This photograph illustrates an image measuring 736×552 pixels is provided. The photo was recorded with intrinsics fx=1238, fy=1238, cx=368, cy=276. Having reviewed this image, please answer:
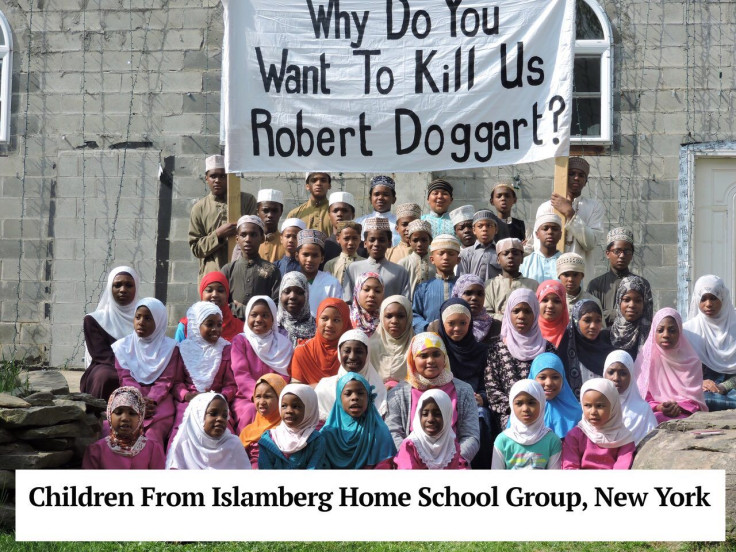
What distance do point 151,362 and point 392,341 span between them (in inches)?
58.5

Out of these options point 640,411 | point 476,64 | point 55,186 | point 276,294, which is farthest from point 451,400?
point 55,186

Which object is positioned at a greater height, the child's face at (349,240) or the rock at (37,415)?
the child's face at (349,240)

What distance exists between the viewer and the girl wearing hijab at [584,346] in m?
7.74

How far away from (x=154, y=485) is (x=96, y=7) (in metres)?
7.09

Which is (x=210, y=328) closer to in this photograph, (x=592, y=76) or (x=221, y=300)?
(x=221, y=300)

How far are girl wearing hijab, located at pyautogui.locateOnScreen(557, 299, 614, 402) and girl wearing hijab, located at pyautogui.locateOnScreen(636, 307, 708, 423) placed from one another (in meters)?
0.28

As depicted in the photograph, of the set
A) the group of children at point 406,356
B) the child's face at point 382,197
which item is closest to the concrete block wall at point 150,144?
the child's face at point 382,197

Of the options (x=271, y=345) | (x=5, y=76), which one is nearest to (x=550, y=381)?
(x=271, y=345)

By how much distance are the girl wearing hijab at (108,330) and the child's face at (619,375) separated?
116 inches

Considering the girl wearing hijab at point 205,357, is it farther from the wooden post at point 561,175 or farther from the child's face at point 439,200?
the wooden post at point 561,175

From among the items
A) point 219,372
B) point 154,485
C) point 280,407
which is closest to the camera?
point 154,485

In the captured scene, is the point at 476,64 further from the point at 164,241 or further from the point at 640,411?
the point at 164,241

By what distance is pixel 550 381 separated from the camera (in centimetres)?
724

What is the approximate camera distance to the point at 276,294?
832cm
